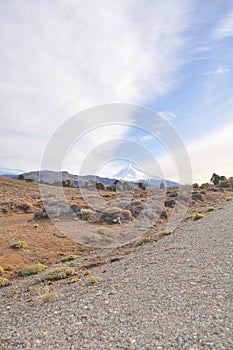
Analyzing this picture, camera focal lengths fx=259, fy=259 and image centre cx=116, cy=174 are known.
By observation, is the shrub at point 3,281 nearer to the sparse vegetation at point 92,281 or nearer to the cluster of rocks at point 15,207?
the sparse vegetation at point 92,281

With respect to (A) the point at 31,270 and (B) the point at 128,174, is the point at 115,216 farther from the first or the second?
(A) the point at 31,270

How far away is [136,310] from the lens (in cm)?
580

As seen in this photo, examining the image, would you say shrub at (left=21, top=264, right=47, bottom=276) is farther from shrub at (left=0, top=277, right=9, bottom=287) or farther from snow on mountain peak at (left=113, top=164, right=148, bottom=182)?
snow on mountain peak at (left=113, top=164, right=148, bottom=182)

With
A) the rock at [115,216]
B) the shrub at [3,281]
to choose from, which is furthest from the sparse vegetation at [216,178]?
the shrub at [3,281]

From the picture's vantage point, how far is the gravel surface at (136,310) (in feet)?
15.1

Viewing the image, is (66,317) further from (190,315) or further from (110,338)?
(190,315)

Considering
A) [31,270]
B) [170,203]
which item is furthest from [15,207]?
[170,203]

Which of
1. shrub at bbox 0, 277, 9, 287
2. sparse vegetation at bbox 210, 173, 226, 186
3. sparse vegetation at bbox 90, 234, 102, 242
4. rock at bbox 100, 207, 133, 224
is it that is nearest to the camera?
shrub at bbox 0, 277, 9, 287

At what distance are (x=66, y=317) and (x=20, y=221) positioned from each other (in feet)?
69.9

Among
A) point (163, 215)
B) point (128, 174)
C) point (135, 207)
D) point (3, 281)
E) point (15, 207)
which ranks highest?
point (128, 174)

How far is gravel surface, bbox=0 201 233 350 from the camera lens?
461 cm

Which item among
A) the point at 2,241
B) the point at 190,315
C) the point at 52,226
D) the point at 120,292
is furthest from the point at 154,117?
the point at 190,315

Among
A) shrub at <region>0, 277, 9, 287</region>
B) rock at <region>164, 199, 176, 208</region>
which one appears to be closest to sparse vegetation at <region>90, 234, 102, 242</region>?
shrub at <region>0, 277, 9, 287</region>

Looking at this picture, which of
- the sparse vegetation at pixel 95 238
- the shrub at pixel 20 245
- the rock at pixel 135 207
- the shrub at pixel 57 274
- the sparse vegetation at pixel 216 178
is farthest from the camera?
the sparse vegetation at pixel 216 178
